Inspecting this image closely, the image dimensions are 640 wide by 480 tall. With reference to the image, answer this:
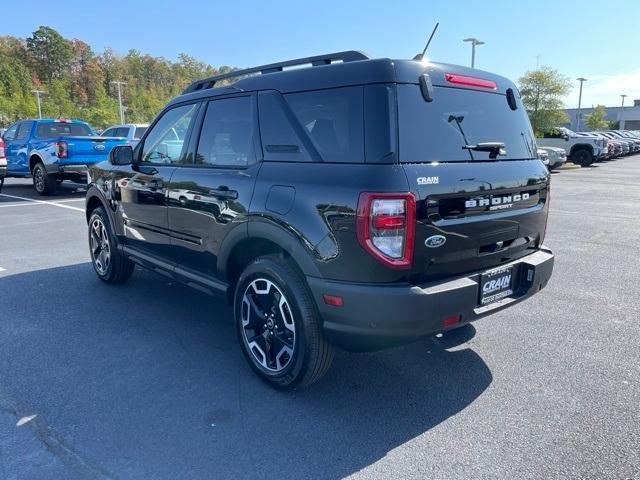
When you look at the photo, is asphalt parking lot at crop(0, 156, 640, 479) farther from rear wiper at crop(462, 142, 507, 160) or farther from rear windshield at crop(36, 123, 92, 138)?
rear windshield at crop(36, 123, 92, 138)

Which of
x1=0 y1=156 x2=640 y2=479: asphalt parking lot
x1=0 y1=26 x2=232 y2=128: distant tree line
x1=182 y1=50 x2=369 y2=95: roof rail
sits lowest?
x1=0 y1=156 x2=640 y2=479: asphalt parking lot

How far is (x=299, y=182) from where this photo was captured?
2.83m

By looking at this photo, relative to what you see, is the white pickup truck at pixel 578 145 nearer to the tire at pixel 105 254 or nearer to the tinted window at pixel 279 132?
the tire at pixel 105 254

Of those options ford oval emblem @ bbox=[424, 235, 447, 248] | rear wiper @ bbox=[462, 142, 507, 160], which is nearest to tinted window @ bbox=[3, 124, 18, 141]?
rear wiper @ bbox=[462, 142, 507, 160]

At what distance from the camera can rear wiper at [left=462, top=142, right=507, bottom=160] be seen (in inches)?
116

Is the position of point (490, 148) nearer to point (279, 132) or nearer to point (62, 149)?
point (279, 132)

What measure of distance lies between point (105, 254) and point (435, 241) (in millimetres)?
3961

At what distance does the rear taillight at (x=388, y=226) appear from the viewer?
247 centimetres

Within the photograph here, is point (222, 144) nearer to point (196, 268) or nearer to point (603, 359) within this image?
point (196, 268)

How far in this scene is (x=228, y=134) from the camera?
356cm

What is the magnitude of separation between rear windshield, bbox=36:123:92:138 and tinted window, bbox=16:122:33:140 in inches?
16.2

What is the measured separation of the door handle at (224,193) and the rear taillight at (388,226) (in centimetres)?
110

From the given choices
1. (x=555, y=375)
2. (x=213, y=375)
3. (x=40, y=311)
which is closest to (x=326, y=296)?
(x=213, y=375)

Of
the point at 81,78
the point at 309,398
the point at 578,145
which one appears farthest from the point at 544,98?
the point at 81,78
